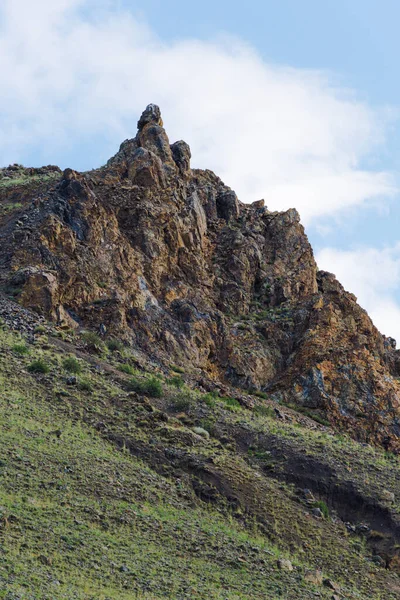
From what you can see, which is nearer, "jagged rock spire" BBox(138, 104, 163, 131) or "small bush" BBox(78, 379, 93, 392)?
"small bush" BBox(78, 379, 93, 392)

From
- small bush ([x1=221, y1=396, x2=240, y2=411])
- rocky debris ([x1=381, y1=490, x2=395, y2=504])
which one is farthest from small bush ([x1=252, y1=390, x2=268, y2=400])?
rocky debris ([x1=381, y1=490, x2=395, y2=504])

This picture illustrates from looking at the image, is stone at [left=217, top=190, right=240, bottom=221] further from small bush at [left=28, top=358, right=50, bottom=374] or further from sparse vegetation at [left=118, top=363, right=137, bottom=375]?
small bush at [left=28, top=358, right=50, bottom=374]

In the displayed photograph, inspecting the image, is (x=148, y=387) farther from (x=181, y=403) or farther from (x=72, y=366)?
(x=72, y=366)

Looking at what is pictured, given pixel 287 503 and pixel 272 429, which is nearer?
pixel 287 503

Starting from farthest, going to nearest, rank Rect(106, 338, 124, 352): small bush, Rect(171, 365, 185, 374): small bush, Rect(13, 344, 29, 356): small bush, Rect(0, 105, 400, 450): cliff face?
Rect(0, 105, 400, 450): cliff face < Rect(171, 365, 185, 374): small bush < Rect(106, 338, 124, 352): small bush < Rect(13, 344, 29, 356): small bush

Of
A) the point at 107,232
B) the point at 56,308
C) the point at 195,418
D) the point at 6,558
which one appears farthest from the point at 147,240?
the point at 6,558

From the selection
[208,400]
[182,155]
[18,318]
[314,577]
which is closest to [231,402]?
[208,400]

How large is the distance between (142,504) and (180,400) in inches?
430

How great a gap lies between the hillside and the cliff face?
0.14 m

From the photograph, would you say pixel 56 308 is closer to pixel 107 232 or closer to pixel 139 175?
pixel 107 232

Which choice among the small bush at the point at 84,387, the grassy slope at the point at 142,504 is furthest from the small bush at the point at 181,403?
the small bush at the point at 84,387

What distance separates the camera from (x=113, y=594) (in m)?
22.8

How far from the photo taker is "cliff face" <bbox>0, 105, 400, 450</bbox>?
164 feet

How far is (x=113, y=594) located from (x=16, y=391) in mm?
15879
